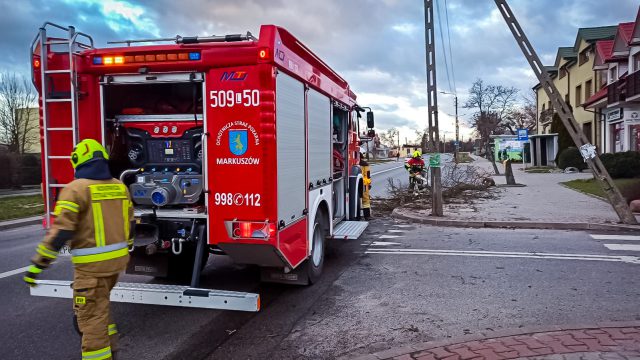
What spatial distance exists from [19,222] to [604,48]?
103 ft

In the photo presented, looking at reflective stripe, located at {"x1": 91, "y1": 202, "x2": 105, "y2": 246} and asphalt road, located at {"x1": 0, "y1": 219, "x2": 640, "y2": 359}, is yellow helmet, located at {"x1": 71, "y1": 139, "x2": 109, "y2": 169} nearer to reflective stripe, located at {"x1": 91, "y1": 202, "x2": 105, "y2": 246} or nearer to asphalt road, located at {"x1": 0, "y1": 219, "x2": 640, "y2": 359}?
reflective stripe, located at {"x1": 91, "y1": 202, "x2": 105, "y2": 246}

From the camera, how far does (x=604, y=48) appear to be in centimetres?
3022

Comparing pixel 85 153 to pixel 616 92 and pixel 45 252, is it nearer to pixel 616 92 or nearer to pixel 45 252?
pixel 45 252

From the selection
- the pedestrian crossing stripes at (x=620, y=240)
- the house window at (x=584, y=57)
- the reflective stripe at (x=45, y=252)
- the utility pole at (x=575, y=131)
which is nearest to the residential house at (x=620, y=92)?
the house window at (x=584, y=57)

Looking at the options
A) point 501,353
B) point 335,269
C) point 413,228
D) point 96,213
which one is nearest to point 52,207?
point 96,213

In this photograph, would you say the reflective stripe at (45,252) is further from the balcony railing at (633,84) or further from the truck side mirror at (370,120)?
the balcony railing at (633,84)

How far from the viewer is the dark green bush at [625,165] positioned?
22.8 metres

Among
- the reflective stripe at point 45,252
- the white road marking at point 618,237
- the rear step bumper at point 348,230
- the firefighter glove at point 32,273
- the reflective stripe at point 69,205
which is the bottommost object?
the white road marking at point 618,237

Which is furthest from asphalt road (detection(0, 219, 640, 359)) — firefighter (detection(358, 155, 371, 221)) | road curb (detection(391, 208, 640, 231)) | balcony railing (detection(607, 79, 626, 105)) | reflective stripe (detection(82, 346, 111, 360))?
balcony railing (detection(607, 79, 626, 105))

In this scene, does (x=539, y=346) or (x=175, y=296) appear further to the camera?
(x=175, y=296)

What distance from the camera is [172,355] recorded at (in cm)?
425

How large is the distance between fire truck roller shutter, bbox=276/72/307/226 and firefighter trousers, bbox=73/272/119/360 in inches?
70.7

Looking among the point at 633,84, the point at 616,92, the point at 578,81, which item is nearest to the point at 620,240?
the point at 633,84

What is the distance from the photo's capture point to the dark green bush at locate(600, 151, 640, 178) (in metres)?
22.8
